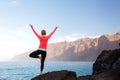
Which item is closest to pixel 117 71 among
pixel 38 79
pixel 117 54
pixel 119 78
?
pixel 119 78

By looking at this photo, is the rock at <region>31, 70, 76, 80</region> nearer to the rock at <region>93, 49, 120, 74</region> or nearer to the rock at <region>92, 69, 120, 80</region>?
the rock at <region>92, 69, 120, 80</region>

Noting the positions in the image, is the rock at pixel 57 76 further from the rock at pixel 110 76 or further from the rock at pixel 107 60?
the rock at pixel 107 60

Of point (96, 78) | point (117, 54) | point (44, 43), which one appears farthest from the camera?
point (117, 54)

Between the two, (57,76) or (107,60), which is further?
(107,60)

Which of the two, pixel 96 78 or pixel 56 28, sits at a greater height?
pixel 56 28

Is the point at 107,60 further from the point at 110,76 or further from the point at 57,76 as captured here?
the point at 57,76

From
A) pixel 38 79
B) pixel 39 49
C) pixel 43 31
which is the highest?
pixel 43 31

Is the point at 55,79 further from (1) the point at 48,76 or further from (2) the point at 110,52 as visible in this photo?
(2) the point at 110,52

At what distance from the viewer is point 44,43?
12.8 meters

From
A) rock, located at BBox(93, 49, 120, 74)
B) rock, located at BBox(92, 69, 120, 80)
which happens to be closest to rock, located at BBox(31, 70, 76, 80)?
rock, located at BBox(92, 69, 120, 80)

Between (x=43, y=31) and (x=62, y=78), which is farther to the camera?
(x=62, y=78)

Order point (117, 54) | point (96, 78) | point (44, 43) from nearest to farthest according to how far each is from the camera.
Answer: point (44, 43), point (96, 78), point (117, 54)

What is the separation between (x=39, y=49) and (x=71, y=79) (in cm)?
277

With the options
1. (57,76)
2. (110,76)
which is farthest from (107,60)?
(57,76)
